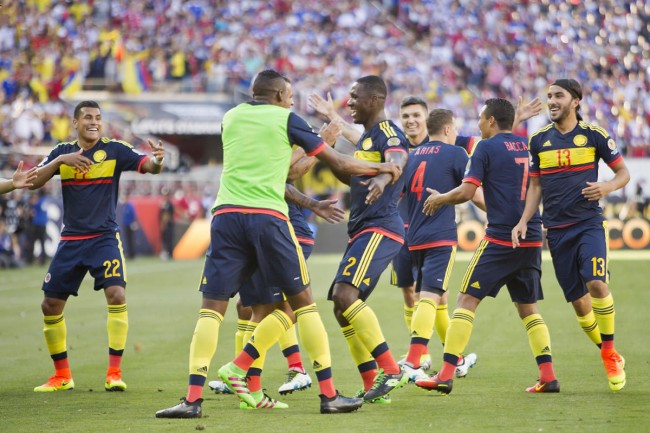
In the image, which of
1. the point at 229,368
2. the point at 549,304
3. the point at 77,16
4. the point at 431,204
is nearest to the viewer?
the point at 229,368

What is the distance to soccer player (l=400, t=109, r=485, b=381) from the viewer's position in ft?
32.0

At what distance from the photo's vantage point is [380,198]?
8.44 meters

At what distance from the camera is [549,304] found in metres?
16.9

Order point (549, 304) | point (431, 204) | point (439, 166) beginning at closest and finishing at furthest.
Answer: point (431, 204)
point (439, 166)
point (549, 304)

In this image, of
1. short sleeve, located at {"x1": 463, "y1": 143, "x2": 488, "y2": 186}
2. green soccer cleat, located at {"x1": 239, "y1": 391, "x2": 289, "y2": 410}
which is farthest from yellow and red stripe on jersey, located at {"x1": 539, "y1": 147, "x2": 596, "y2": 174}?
green soccer cleat, located at {"x1": 239, "y1": 391, "x2": 289, "y2": 410}

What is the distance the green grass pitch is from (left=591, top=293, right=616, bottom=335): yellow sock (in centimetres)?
50

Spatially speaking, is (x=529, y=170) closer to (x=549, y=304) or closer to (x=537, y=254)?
(x=537, y=254)

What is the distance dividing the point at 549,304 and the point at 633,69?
944 inches

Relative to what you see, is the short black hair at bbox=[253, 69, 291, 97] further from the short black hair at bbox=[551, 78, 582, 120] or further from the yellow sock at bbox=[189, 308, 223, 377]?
the short black hair at bbox=[551, 78, 582, 120]

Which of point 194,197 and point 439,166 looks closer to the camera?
point 439,166

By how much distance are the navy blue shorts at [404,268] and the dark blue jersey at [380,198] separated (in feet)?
7.15

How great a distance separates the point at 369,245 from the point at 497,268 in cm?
122

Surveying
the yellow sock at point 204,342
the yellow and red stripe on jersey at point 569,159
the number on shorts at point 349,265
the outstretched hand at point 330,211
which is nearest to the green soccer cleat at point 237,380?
the yellow sock at point 204,342

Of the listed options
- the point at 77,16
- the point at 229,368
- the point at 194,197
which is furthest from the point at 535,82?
the point at 229,368
